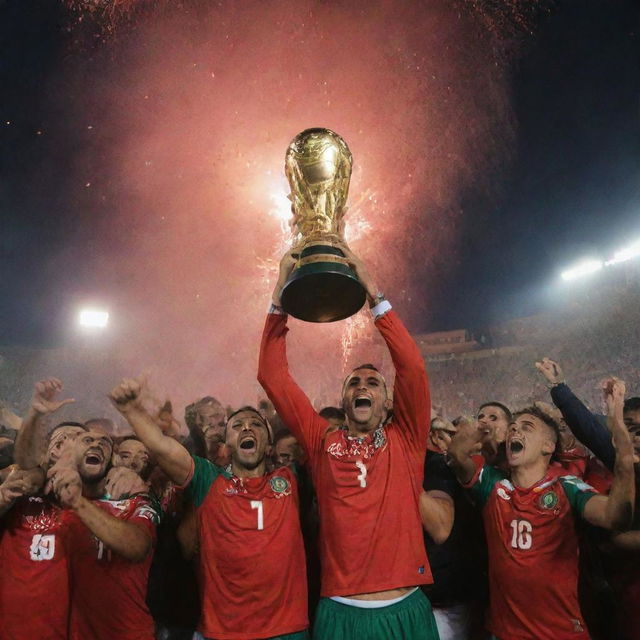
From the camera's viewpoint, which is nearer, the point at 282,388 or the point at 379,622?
the point at 379,622

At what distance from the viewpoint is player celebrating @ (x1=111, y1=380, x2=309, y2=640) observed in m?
2.34

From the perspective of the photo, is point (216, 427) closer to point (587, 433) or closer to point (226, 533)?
point (226, 533)

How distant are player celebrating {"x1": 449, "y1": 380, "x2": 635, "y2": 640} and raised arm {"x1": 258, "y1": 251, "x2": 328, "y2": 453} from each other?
819 mm

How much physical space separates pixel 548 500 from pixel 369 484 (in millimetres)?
1082

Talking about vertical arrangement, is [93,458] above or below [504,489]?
above

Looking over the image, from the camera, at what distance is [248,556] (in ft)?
7.96

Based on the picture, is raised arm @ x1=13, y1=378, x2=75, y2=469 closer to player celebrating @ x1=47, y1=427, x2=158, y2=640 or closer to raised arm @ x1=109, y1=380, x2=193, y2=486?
player celebrating @ x1=47, y1=427, x2=158, y2=640

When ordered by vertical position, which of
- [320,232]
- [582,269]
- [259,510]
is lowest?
[259,510]

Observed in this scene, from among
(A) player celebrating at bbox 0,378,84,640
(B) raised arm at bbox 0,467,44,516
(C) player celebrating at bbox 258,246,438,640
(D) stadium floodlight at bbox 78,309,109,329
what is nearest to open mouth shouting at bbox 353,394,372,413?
(C) player celebrating at bbox 258,246,438,640

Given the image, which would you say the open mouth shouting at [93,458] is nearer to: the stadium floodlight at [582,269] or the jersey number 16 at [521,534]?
the jersey number 16 at [521,534]

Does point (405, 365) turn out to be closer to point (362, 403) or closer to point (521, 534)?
point (362, 403)

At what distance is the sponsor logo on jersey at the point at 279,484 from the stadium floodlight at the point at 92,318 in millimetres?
21365

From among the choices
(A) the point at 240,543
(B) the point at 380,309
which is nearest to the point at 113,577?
(A) the point at 240,543

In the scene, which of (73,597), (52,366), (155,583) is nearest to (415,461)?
(155,583)
